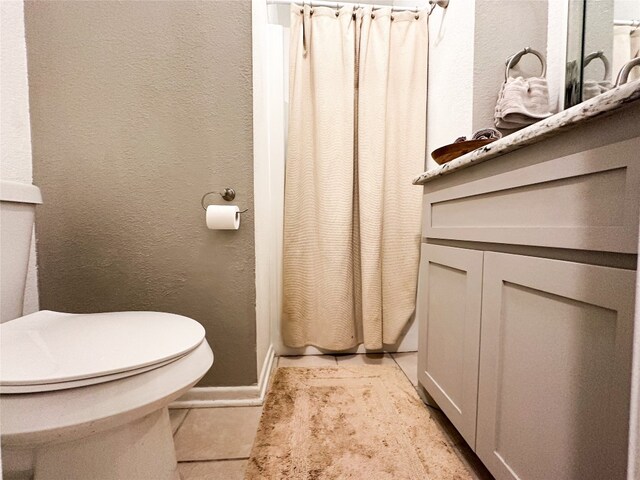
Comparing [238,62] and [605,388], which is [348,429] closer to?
[605,388]

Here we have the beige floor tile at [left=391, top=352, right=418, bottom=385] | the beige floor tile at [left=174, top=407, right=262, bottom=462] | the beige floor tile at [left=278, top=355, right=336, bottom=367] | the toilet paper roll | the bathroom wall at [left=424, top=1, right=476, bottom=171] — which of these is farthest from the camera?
the beige floor tile at [left=278, top=355, right=336, bottom=367]

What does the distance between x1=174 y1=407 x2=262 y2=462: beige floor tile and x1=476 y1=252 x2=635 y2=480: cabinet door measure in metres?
0.69

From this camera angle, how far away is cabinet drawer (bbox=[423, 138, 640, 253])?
42cm

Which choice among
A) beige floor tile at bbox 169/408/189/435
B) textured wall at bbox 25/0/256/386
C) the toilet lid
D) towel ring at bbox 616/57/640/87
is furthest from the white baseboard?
towel ring at bbox 616/57/640/87

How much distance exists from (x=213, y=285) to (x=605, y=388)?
3.48 ft

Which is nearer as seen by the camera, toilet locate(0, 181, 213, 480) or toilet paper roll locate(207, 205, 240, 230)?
toilet locate(0, 181, 213, 480)

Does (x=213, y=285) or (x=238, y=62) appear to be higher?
(x=238, y=62)

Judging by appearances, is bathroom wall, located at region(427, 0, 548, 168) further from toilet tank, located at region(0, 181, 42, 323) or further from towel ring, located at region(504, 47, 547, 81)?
toilet tank, located at region(0, 181, 42, 323)

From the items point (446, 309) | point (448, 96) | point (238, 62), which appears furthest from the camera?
point (448, 96)

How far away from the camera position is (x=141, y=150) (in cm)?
105

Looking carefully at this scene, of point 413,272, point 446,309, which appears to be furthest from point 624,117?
point 413,272

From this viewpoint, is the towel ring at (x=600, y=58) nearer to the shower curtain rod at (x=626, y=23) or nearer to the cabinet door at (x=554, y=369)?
the shower curtain rod at (x=626, y=23)

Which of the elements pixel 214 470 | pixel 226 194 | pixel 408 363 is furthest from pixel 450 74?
pixel 214 470

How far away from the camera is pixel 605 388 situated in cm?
45
